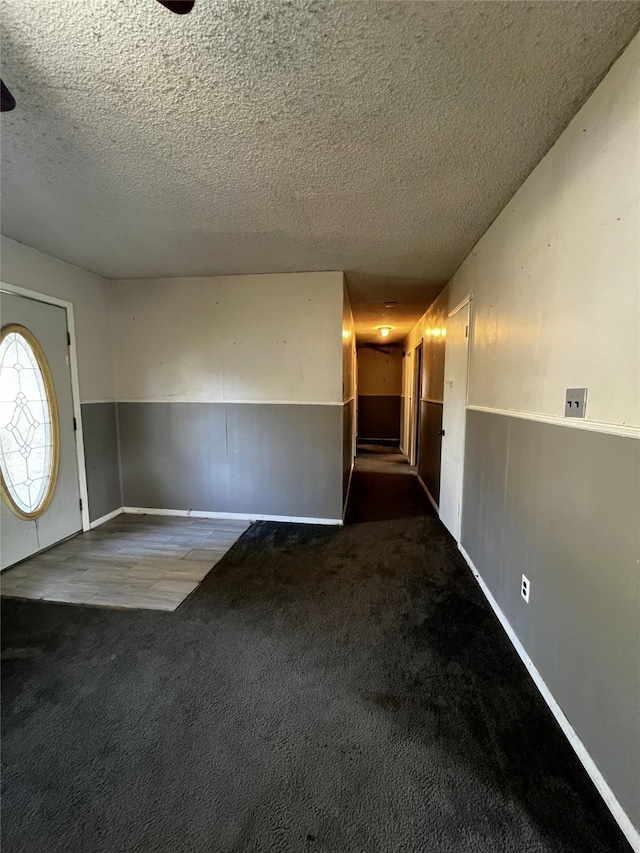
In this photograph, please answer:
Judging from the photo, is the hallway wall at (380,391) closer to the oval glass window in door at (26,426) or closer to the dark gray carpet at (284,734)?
the dark gray carpet at (284,734)

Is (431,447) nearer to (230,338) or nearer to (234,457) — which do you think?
(234,457)

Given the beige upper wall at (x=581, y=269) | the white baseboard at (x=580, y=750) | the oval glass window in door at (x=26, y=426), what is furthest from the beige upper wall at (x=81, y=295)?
the white baseboard at (x=580, y=750)

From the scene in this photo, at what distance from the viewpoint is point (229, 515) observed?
3701 mm

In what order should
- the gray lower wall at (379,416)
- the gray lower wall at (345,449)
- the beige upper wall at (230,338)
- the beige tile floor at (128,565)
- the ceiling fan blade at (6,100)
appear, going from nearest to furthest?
the ceiling fan blade at (6,100)
the beige tile floor at (128,565)
the beige upper wall at (230,338)
the gray lower wall at (345,449)
the gray lower wall at (379,416)

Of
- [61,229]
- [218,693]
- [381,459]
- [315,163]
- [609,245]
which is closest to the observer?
[609,245]

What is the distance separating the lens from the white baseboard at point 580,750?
1023 mm

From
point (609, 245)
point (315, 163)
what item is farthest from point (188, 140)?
point (609, 245)

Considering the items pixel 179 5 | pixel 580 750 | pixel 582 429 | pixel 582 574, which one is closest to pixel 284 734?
pixel 580 750

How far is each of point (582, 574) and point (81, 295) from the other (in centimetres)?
432

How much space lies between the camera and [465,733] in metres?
1.34

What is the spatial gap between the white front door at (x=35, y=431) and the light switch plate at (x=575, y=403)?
3.64 metres

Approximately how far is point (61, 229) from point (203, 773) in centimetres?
333

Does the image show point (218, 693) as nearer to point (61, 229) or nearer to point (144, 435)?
point (144, 435)

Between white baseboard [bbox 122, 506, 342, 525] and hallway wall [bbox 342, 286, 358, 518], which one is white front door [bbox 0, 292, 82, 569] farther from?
hallway wall [bbox 342, 286, 358, 518]
